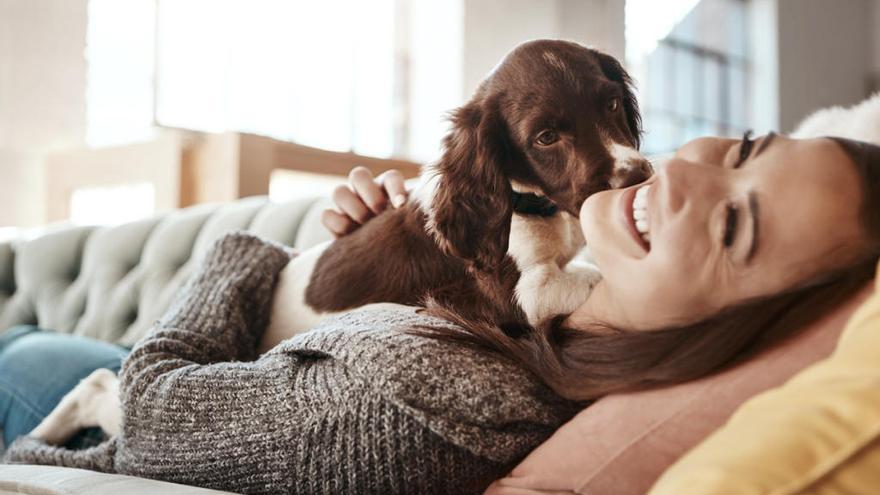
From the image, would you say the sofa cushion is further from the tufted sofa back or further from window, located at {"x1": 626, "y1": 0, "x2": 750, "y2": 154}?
window, located at {"x1": 626, "y1": 0, "x2": 750, "y2": 154}

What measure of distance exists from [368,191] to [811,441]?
0.84 metres

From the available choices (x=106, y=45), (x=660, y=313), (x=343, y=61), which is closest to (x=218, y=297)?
(x=660, y=313)

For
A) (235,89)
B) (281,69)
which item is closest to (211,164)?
(235,89)

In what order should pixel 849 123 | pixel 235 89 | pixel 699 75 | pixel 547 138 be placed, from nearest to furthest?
pixel 547 138 < pixel 849 123 < pixel 235 89 < pixel 699 75

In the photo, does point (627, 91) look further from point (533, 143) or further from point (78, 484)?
point (78, 484)

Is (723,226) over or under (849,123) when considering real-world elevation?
under

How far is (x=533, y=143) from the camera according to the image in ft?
2.50

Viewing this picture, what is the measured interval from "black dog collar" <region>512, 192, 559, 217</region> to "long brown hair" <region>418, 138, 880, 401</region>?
11cm

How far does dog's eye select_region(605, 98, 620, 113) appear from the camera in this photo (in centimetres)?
77

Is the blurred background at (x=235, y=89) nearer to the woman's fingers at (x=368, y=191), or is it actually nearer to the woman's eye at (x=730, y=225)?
the woman's fingers at (x=368, y=191)

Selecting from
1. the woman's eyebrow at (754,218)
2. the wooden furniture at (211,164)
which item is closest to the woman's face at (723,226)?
the woman's eyebrow at (754,218)

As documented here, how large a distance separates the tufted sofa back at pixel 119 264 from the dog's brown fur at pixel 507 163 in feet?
3.01

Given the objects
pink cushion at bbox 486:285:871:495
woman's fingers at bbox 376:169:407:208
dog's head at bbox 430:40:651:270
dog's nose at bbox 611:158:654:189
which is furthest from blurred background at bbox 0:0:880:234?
pink cushion at bbox 486:285:871:495

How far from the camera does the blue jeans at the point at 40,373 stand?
1468 millimetres
